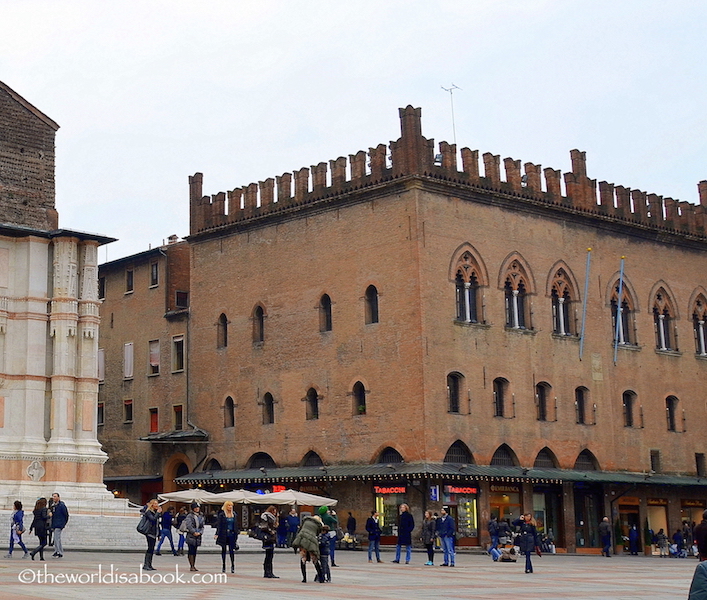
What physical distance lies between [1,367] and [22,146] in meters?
7.74

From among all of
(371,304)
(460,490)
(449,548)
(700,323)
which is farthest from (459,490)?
(700,323)

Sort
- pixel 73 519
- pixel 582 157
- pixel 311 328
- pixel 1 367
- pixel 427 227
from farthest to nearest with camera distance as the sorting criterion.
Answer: pixel 582 157 → pixel 311 328 → pixel 427 227 → pixel 1 367 → pixel 73 519

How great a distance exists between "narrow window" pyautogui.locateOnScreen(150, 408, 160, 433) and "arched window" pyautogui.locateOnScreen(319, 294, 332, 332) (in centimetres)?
1030

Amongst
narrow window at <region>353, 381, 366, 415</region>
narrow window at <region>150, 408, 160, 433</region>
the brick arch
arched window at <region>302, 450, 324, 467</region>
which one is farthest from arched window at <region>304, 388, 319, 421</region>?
narrow window at <region>150, 408, 160, 433</region>

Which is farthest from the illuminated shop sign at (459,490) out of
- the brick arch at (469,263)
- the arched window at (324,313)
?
the arched window at (324,313)

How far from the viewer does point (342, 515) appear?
138ft

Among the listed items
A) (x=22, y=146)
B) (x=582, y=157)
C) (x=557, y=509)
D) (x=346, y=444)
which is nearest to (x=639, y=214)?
(x=582, y=157)

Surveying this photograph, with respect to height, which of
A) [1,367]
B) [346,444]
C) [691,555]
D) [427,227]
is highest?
[427,227]

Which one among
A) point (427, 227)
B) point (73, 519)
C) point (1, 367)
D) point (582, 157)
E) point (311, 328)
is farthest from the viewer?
point (582, 157)

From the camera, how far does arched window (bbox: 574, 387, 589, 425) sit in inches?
1781

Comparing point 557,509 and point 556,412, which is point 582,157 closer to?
point 556,412

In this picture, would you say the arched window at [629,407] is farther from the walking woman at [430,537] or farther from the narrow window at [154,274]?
the narrow window at [154,274]

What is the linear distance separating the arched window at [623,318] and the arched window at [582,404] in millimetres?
2824

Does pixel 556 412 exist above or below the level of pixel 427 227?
below
